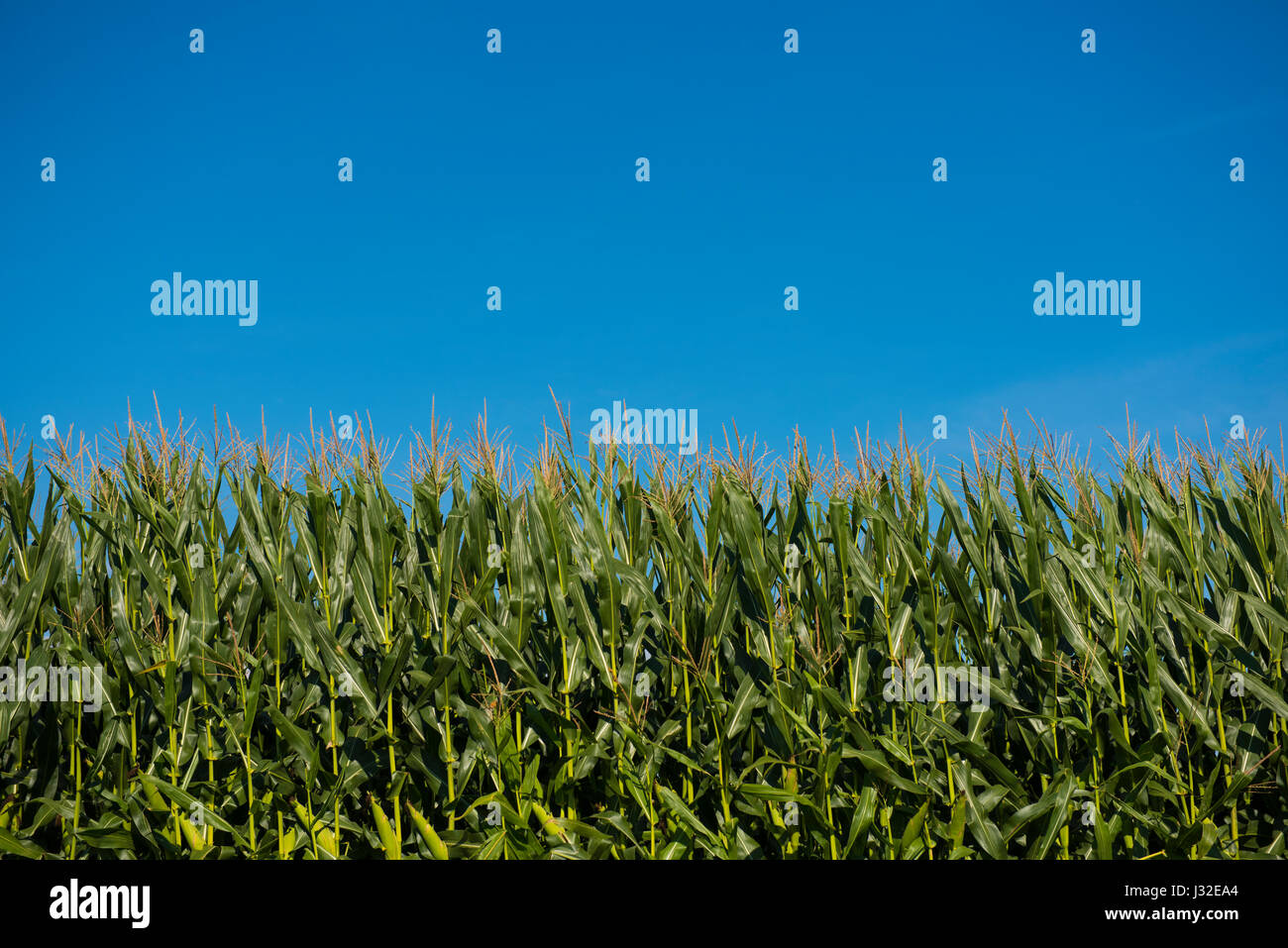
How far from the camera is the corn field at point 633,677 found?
486 centimetres

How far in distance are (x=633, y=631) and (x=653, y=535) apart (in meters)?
0.68

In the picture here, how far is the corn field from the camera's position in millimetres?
4863

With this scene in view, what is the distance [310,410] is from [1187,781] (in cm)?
613

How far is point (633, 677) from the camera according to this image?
4941 mm

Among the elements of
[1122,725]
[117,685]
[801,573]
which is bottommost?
[1122,725]

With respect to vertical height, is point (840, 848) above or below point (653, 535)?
below

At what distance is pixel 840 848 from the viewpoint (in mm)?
4883

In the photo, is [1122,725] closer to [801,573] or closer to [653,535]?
[801,573]

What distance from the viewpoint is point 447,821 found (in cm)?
490
